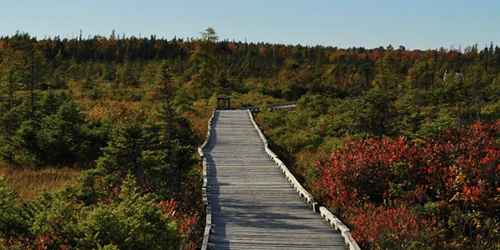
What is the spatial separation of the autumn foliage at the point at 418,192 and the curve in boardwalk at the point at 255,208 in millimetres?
873

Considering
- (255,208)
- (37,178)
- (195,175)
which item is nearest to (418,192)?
(255,208)

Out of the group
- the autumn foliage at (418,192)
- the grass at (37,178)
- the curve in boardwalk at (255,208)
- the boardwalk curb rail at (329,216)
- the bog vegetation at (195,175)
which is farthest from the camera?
the grass at (37,178)

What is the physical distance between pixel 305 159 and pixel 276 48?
110 metres

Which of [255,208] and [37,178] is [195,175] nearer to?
[255,208]

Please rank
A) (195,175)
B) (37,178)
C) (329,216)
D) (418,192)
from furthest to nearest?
1. (37,178)
2. (195,175)
3. (418,192)
4. (329,216)

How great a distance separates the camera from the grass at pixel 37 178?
58.2ft

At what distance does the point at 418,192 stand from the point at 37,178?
13117 millimetres

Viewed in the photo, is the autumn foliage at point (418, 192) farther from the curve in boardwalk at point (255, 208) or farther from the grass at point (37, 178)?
the grass at point (37, 178)

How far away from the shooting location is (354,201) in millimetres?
13438

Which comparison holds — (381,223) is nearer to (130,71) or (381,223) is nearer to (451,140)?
(451,140)

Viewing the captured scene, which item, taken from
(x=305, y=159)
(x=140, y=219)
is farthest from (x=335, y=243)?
(x=305, y=159)

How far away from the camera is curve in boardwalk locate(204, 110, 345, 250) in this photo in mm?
10711

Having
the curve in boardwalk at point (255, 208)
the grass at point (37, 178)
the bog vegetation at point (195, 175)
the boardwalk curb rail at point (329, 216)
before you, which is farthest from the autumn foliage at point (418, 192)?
the grass at point (37, 178)

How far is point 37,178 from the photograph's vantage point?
19.6m
